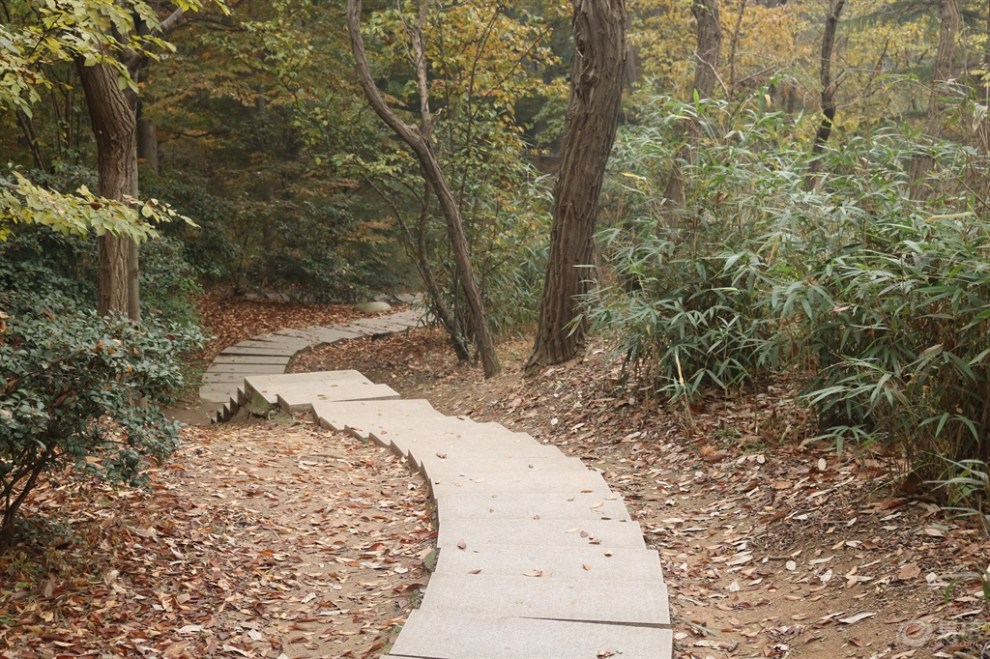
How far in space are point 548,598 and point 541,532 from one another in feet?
2.41

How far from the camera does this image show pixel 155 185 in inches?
461

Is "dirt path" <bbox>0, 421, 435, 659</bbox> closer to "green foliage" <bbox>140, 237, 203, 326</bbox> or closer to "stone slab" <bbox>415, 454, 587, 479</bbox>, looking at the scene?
"stone slab" <bbox>415, 454, 587, 479</bbox>

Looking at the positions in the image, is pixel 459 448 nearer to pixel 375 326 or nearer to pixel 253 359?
pixel 253 359

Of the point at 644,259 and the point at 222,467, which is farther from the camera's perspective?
the point at 644,259

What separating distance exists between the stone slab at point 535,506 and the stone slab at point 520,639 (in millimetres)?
1040

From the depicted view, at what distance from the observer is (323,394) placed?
7.44m

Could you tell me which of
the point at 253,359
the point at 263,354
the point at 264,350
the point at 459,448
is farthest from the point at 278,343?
the point at 459,448

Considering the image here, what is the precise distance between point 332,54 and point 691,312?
28.2 ft

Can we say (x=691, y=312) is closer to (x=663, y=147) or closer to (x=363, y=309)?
(x=663, y=147)

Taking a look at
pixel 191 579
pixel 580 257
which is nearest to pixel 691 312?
pixel 580 257

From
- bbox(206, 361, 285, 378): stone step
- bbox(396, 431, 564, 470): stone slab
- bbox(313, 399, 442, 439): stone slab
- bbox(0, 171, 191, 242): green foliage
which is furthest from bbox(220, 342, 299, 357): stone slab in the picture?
bbox(0, 171, 191, 242): green foliage

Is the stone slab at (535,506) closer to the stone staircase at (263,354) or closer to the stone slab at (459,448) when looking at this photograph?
the stone slab at (459,448)

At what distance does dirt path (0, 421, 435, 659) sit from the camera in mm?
3164

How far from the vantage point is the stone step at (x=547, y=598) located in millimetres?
3057
